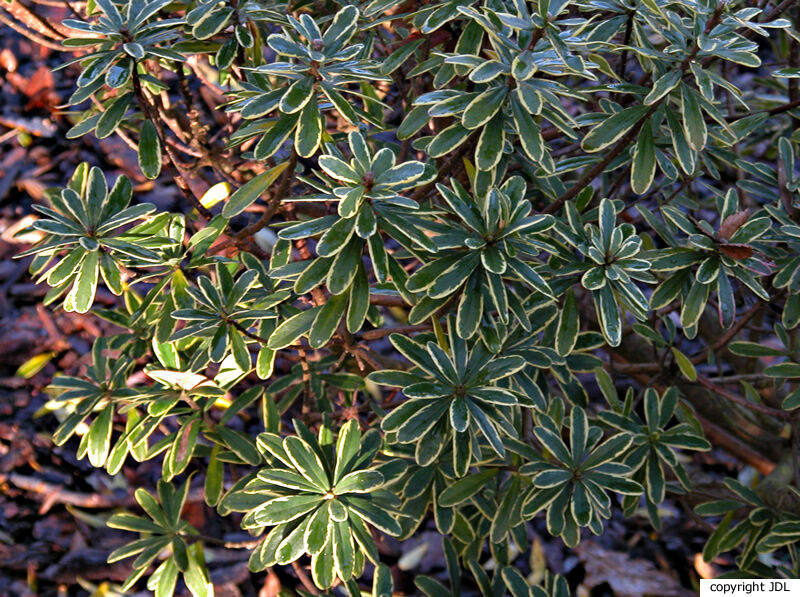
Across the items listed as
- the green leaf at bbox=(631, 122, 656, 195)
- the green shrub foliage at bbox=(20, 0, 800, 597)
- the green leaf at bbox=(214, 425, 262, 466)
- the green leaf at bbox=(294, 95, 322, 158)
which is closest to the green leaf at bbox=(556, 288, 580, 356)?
the green shrub foliage at bbox=(20, 0, 800, 597)

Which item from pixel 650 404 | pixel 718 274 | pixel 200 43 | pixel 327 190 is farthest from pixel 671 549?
pixel 200 43

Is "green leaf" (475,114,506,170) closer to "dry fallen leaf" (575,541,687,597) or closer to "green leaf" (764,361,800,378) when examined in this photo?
"green leaf" (764,361,800,378)

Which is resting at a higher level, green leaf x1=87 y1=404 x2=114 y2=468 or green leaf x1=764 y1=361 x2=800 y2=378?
green leaf x1=87 y1=404 x2=114 y2=468

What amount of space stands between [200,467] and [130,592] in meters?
0.46

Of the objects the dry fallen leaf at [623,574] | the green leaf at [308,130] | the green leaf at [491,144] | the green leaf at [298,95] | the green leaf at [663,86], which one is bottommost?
the dry fallen leaf at [623,574]

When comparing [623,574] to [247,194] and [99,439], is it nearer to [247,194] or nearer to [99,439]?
[99,439]

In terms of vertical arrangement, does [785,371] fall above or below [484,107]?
below

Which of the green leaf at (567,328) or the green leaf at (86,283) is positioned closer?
the green leaf at (86,283)

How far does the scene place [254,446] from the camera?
181 cm

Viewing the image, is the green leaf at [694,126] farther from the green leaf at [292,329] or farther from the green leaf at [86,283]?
the green leaf at [86,283]

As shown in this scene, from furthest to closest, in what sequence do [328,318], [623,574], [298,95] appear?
[623,574]
[328,318]
[298,95]

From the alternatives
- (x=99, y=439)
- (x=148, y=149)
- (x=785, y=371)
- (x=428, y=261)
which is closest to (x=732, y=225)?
(x=785, y=371)

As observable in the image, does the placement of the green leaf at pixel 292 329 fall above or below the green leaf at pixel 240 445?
above

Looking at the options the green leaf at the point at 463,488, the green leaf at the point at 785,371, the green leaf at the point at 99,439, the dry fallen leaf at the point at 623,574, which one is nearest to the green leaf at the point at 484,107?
the green leaf at the point at 463,488
